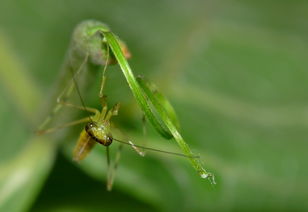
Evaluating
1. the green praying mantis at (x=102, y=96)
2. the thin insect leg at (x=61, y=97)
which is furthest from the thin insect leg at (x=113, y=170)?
the thin insect leg at (x=61, y=97)

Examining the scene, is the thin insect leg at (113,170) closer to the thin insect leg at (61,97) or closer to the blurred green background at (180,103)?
the blurred green background at (180,103)

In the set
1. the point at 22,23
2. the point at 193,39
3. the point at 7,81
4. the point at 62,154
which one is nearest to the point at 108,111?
the point at 62,154

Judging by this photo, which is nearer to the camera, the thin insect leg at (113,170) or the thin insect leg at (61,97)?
the thin insect leg at (61,97)

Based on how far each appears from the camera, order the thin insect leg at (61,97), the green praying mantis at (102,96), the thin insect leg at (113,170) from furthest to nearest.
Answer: the thin insect leg at (113,170) → the thin insect leg at (61,97) → the green praying mantis at (102,96)

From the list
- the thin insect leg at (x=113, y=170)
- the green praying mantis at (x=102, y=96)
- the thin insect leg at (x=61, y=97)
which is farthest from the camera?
the thin insect leg at (x=113, y=170)

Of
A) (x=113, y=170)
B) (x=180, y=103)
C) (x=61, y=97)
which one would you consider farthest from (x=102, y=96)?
Answer: (x=180, y=103)

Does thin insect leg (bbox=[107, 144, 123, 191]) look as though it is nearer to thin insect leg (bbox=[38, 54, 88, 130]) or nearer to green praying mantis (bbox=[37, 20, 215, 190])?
green praying mantis (bbox=[37, 20, 215, 190])

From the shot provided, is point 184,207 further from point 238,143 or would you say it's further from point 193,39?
point 193,39
